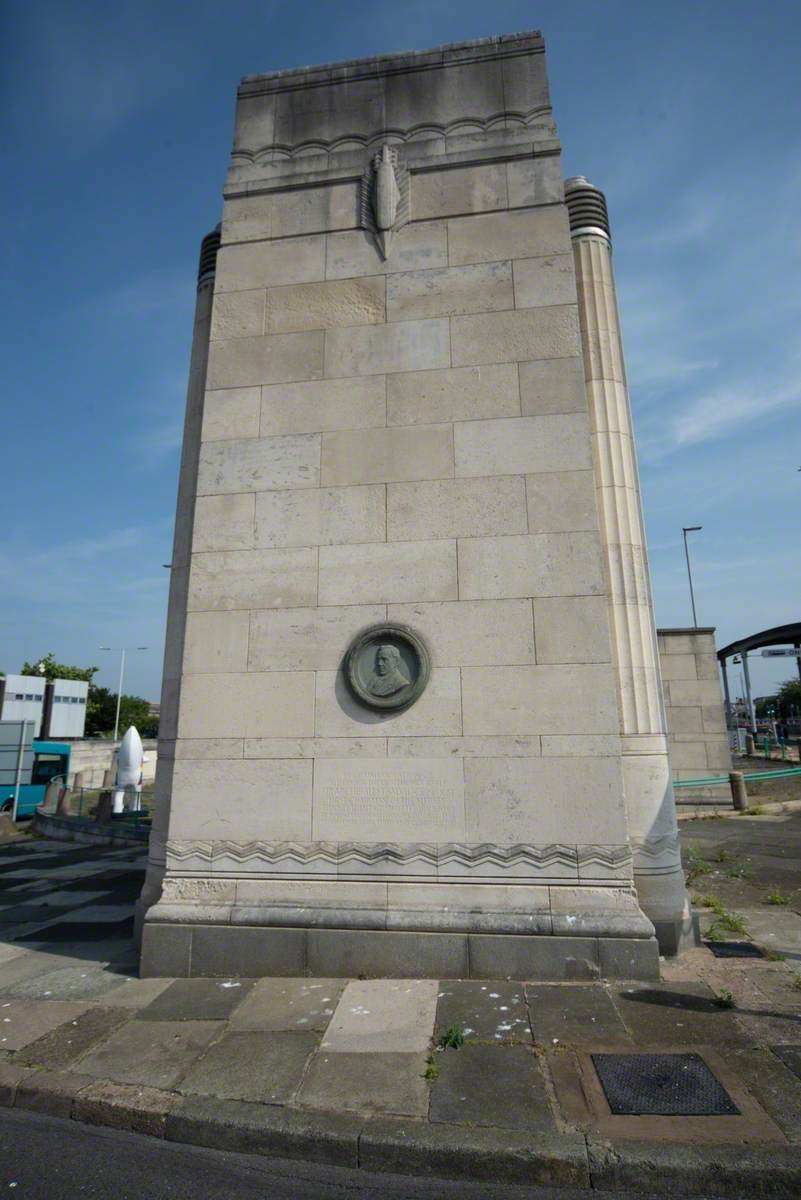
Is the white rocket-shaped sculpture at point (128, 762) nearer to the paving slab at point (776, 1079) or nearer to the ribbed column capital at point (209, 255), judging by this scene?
the ribbed column capital at point (209, 255)

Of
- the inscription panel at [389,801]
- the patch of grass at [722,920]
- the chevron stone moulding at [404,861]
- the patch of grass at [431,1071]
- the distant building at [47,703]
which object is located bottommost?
the patch of grass at [431,1071]

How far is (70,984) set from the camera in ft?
21.8

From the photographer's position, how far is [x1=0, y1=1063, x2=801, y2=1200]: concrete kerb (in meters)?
3.69

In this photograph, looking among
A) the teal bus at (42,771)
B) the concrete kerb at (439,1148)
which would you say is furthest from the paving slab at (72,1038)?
the teal bus at (42,771)

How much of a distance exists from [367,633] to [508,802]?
2.33m

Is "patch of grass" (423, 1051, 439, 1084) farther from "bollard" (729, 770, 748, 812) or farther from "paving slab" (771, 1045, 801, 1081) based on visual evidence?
"bollard" (729, 770, 748, 812)

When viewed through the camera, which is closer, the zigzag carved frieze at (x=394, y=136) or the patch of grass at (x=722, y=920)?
the patch of grass at (x=722, y=920)

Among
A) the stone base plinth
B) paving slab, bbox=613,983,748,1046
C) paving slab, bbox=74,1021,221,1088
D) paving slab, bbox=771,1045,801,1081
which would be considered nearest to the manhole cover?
paving slab, bbox=613,983,748,1046

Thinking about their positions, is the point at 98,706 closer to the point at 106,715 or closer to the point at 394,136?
the point at 106,715

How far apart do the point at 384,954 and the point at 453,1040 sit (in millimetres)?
1569

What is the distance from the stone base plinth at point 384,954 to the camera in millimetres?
6348

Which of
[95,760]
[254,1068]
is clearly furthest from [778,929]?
[95,760]

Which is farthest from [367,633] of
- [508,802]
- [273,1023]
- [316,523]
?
[273,1023]

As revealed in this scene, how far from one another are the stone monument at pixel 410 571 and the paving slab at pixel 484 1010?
236 mm
